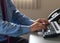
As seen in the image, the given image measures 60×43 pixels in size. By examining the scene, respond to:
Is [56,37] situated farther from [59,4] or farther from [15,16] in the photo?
[59,4]

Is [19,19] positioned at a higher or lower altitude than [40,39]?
higher

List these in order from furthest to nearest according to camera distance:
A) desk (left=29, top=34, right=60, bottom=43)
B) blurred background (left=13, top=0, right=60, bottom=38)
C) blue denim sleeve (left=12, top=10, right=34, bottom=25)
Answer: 1. blurred background (left=13, top=0, right=60, bottom=38)
2. blue denim sleeve (left=12, top=10, right=34, bottom=25)
3. desk (left=29, top=34, right=60, bottom=43)

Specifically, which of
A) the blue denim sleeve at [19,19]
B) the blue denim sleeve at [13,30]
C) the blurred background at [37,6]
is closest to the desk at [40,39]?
the blue denim sleeve at [13,30]

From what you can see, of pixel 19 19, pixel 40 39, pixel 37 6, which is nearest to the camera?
pixel 40 39

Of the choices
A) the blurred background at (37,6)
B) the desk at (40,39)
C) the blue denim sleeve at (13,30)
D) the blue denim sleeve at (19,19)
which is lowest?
the desk at (40,39)

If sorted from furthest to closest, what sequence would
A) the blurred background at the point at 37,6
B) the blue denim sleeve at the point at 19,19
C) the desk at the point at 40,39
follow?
the blurred background at the point at 37,6
the blue denim sleeve at the point at 19,19
the desk at the point at 40,39

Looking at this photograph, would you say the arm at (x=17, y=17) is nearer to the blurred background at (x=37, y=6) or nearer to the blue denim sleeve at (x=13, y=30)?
the blue denim sleeve at (x=13, y=30)

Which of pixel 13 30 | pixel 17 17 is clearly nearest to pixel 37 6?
pixel 17 17

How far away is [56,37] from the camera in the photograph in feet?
4.15

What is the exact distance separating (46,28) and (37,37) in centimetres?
12

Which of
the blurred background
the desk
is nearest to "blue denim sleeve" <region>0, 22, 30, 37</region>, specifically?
the desk

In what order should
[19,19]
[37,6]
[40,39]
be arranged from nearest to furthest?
[40,39], [19,19], [37,6]

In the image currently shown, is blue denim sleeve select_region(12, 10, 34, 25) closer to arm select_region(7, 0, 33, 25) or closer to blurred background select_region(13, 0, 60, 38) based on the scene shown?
arm select_region(7, 0, 33, 25)

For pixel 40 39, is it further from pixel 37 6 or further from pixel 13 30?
pixel 37 6
